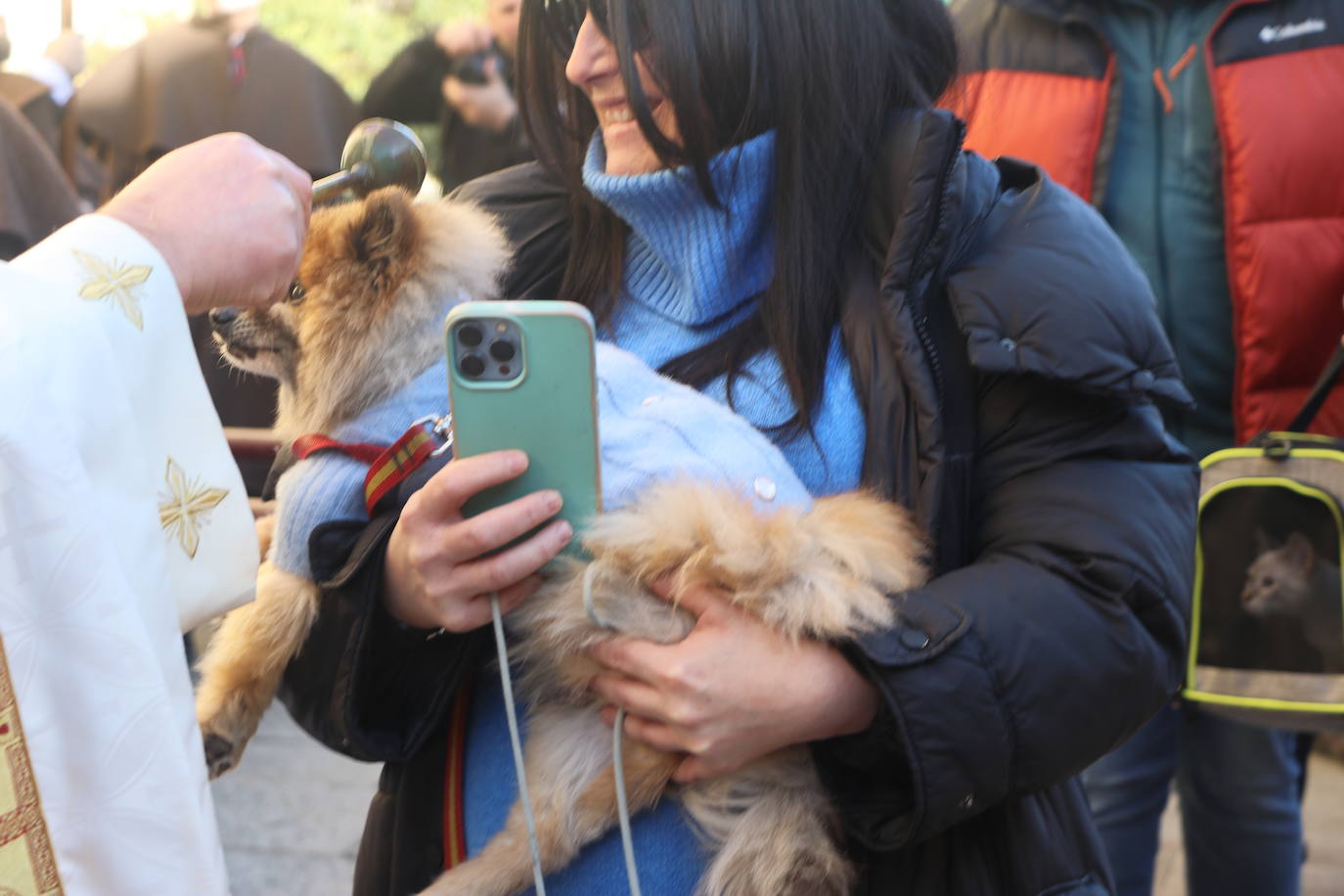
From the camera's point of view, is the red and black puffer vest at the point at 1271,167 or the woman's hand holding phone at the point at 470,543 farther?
the red and black puffer vest at the point at 1271,167

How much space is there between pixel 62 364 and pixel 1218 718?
7.61ft

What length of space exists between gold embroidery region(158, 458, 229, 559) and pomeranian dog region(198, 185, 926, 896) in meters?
0.36

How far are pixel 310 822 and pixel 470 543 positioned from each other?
2791 mm

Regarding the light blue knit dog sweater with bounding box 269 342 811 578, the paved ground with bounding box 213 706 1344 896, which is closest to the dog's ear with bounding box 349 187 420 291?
the light blue knit dog sweater with bounding box 269 342 811 578

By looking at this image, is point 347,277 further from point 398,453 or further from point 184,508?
point 184,508

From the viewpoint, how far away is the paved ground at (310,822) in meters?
3.29

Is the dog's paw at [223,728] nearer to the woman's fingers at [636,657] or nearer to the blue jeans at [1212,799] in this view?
the woman's fingers at [636,657]

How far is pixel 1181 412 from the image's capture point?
2.42m

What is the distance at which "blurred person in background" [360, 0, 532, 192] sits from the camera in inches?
155

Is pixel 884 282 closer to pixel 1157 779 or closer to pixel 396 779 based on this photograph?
pixel 396 779

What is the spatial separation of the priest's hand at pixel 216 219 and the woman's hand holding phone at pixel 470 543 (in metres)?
0.26

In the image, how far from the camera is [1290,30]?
7.54ft

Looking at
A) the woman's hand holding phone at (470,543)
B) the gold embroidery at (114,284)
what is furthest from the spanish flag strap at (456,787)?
the gold embroidery at (114,284)

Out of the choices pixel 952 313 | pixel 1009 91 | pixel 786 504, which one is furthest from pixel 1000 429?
pixel 1009 91
